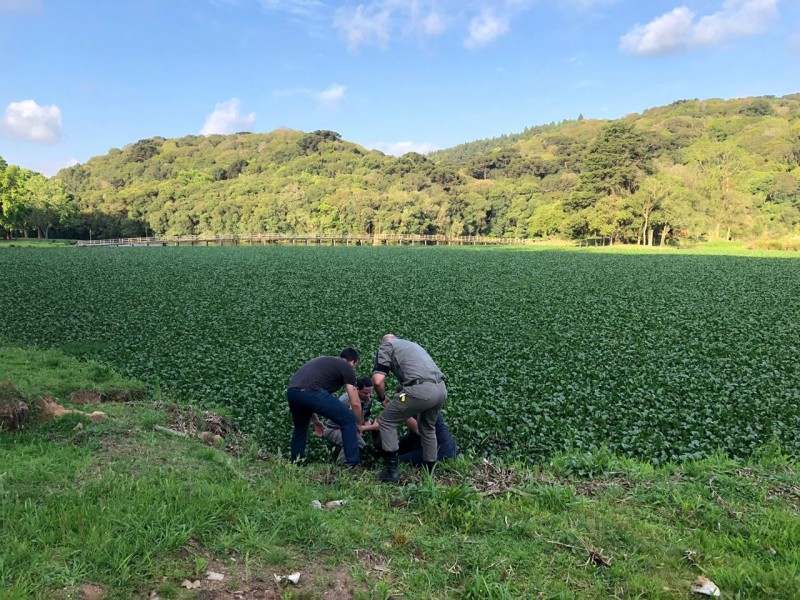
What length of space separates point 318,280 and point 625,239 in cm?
6214

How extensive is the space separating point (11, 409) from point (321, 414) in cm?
400

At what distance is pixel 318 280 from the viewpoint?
1100 inches

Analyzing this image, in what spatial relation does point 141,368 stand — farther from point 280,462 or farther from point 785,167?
point 785,167

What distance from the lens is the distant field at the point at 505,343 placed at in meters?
7.75

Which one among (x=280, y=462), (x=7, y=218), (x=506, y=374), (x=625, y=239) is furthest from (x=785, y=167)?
(x=7, y=218)

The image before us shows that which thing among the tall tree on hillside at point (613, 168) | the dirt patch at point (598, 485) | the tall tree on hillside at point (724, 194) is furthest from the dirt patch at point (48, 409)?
the tall tree on hillside at point (613, 168)

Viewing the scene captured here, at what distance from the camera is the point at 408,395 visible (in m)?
5.77

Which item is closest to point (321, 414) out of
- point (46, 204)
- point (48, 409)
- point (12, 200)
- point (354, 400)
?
point (354, 400)

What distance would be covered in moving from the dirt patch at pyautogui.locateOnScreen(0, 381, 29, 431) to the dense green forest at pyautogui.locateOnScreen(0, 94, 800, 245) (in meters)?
71.6

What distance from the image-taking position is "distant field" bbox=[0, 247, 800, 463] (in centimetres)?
775

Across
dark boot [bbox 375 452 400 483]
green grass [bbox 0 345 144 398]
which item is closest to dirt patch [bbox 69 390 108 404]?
green grass [bbox 0 345 144 398]

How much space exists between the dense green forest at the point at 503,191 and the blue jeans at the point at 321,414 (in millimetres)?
69864

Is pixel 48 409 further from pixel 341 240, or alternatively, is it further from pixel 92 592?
pixel 341 240

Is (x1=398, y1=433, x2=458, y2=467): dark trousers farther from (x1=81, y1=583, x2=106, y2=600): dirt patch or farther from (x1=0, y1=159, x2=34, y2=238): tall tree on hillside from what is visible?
(x1=0, y1=159, x2=34, y2=238): tall tree on hillside
